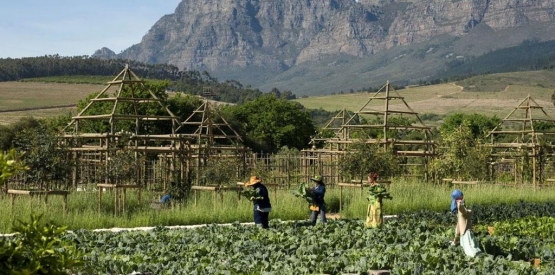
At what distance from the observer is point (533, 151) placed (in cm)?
3422

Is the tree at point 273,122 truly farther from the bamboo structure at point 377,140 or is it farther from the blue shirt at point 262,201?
the blue shirt at point 262,201

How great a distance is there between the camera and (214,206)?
21.8 metres

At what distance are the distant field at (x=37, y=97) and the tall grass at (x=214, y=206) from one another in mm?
53202

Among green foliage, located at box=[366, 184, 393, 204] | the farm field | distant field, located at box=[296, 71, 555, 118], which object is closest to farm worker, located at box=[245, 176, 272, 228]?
the farm field

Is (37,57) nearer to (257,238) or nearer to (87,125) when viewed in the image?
(87,125)

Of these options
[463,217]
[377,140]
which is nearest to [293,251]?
[463,217]

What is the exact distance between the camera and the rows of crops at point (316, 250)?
12.3 meters

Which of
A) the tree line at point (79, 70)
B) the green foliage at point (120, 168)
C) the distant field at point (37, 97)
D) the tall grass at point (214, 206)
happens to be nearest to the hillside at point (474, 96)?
the tree line at point (79, 70)

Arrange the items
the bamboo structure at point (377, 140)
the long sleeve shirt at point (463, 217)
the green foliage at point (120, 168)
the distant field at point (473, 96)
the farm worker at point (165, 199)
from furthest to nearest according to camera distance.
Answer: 1. the distant field at point (473, 96)
2. the bamboo structure at point (377, 140)
3. the farm worker at point (165, 199)
4. the green foliage at point (120, 168)
5. the long sleeve shirt at point (463, 217)

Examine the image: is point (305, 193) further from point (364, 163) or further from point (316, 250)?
point (364, 163)

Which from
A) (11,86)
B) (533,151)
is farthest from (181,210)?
(11,86)

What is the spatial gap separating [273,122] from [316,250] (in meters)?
47.8

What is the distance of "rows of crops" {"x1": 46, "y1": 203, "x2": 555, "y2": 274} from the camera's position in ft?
40.3

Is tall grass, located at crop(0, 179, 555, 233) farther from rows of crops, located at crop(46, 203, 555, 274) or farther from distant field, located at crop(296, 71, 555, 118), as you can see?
distant field, located at crop(296, 71, 555, 118)
